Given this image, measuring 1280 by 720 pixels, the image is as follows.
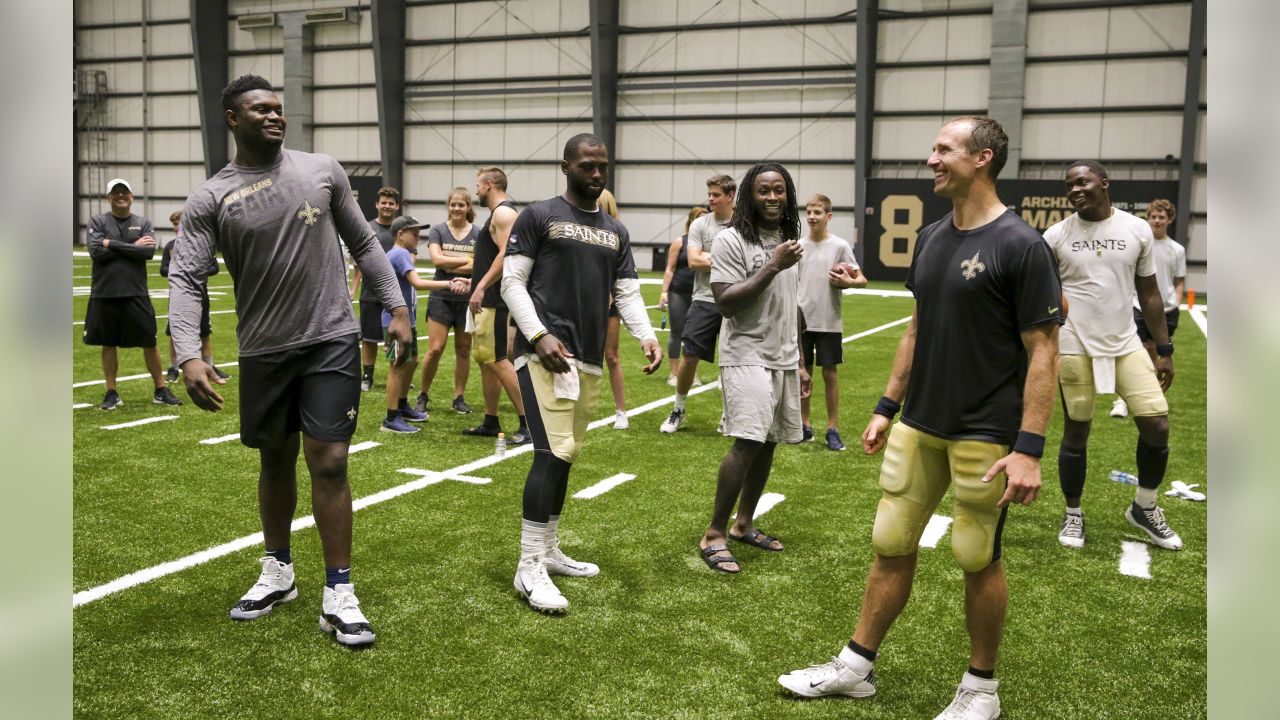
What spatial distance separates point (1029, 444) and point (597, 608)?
2249 mm

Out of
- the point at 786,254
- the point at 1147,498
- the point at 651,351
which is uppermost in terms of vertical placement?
the point at 786,254

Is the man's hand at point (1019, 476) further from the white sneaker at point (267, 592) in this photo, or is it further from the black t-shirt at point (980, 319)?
the white sneaker at point (267, 592)

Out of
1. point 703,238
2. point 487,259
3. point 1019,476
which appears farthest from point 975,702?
point 703,238

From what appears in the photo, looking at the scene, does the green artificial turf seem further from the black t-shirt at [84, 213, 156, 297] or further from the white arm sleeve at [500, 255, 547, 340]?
the black t-shirt at [84, 213, 156, 297]

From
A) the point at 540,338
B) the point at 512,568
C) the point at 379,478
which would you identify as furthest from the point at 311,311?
the point at 379,478

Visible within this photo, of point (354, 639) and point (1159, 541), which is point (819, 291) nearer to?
point (1159, 541)

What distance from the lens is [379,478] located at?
23.3 ft

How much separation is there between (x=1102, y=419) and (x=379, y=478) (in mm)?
7132

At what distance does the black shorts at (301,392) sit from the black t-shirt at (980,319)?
2283 millimetres

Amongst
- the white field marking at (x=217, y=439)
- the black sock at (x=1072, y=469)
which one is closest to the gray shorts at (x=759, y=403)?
the black sock at (x=1072, y=469)

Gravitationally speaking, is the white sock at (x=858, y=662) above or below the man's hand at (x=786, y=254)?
below

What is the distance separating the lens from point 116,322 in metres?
9.33

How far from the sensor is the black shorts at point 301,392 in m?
4.14
